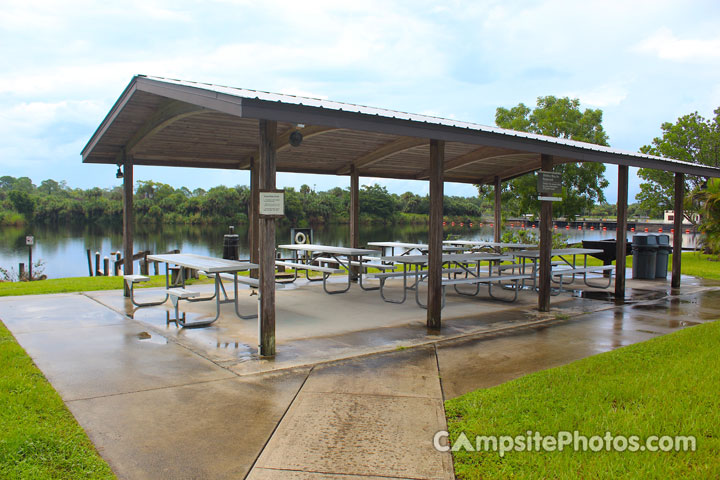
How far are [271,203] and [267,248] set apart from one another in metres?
0.44

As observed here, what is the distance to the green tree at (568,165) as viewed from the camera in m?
18.4

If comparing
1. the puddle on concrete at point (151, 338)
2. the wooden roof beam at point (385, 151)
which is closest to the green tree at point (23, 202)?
the wooden roof beam at point (385, 151)

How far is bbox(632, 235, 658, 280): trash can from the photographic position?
1201cm

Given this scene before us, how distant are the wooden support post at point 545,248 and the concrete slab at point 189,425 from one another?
4.60m

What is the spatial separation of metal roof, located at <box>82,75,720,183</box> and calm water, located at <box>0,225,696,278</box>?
1400 centimetres

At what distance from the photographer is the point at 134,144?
8156 mm

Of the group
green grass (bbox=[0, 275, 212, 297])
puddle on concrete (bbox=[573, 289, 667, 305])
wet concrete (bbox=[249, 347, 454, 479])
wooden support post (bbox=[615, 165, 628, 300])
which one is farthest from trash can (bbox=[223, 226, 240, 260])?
wooden support post (bbox=[615, 165, 628, 300])

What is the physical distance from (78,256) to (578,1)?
27718 mm

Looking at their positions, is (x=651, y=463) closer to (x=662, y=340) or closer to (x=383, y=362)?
(x=383, y=362)

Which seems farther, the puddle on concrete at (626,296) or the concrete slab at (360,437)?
the puddle on concrete at (626,296)

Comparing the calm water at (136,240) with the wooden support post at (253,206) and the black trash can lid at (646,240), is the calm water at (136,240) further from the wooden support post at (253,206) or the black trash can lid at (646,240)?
the wooden support post at (253,206)

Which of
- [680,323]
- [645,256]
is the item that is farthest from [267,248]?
[645,256]

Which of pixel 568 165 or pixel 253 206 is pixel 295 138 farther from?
pixel 568 165

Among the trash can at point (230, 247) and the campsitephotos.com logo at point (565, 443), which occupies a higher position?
the trash can at point (230, 247)
